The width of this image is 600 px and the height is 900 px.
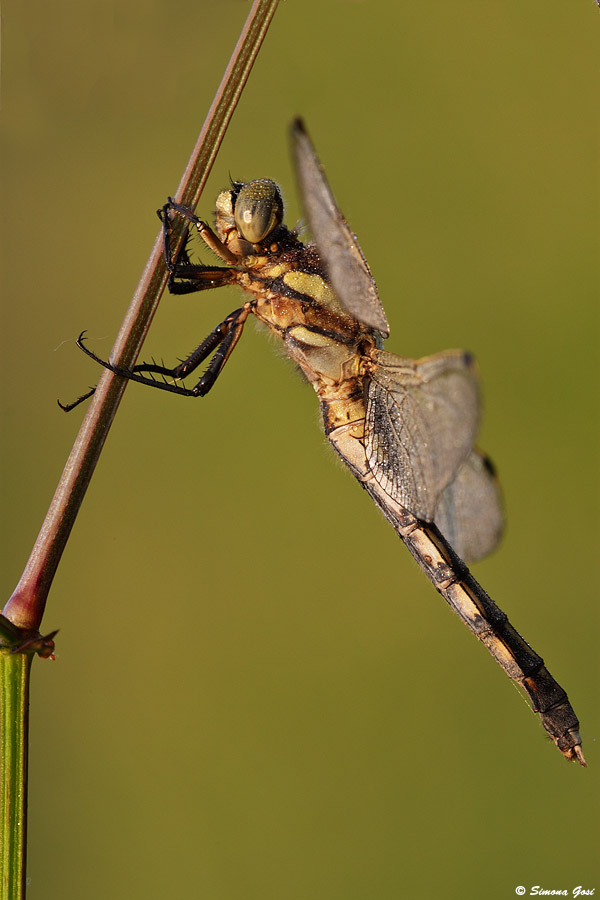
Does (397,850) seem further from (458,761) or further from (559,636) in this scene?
(559,636)

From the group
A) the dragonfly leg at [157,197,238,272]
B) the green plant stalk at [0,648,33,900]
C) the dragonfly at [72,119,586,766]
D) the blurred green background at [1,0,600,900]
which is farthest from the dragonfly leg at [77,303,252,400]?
the blurred green background at [1,0,600,900]

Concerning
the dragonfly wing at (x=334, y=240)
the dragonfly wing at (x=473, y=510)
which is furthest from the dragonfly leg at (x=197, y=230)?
the dragonfly wing at (x=473, y=510)

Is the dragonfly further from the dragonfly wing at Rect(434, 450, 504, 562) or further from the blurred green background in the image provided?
the blurred green background

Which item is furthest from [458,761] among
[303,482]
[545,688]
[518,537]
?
[545,688]

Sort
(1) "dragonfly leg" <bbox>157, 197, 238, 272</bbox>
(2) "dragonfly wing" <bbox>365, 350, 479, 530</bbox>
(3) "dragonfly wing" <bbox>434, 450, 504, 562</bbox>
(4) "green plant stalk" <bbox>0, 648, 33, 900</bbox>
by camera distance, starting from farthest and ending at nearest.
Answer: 1. (3) "dragonfly wing" <bbox>434, 450, 504, 562</bbox>
2. (2) "dragonfly wing" <bbox>365, 350, 479, 530</bbox>
3. (1) "dragonfly leg" <bbox>157, 197, 238, 272</bbox>
4. (4) "green plant stalk" <bbox>0, 648, 33, 900</bbox>

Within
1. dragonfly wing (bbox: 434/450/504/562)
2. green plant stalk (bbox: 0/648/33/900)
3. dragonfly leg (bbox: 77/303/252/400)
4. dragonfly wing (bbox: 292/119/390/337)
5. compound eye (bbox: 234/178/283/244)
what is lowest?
green plant stalk (bbox: 0/648/33/900)

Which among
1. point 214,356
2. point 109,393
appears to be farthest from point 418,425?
point 109,393
